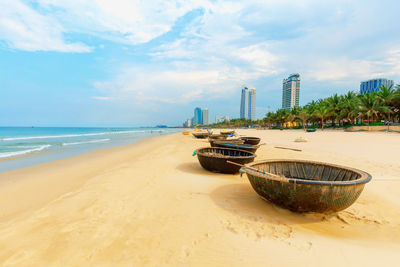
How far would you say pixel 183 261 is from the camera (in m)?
2.63

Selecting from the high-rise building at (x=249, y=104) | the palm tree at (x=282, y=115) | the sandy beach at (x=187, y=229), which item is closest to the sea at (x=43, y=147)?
the sandy beach at (x=187, y=229)

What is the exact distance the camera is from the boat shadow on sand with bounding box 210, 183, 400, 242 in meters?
3.35

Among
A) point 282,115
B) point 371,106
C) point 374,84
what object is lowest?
point 282,115

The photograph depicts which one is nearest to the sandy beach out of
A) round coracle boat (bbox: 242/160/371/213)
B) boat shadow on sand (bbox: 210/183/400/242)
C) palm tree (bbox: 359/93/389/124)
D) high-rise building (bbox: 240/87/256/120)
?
boat shadow on sand (bbox: 210/183/400/242)

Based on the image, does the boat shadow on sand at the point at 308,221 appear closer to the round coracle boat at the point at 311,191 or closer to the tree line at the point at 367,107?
the round coracle boat at the point at 311,191

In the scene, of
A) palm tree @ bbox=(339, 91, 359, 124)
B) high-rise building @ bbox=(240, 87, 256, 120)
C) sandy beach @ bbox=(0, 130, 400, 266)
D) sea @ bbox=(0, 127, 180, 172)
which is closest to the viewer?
sandy beach @ bbox=(0, 130, 400, 266)

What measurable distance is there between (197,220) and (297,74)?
148445 millimetres

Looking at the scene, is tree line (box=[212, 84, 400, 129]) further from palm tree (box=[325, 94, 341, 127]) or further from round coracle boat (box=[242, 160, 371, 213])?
round coracle boat (box=[242, 160, 371, 213])

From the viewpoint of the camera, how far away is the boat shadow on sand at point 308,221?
11.0 feet

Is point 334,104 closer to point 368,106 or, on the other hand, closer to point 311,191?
point 368,106

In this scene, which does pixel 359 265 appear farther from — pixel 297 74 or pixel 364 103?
pixel 297 74

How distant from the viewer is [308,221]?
370 cm

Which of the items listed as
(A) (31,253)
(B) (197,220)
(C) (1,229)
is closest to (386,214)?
(B) (197,220)

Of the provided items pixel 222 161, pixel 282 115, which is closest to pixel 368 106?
pixel 282 115
